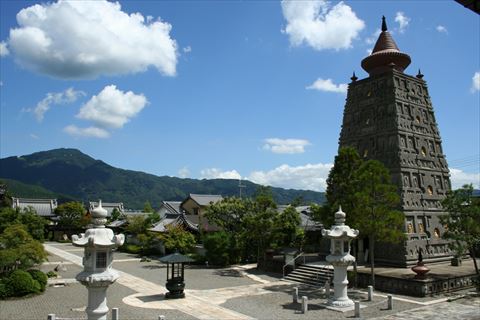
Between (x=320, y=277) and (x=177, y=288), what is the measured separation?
1088 cm

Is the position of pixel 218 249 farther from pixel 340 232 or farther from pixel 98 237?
pixel 98 237

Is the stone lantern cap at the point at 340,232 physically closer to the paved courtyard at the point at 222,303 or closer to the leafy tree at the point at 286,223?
the paved courtyard at the point at 222,303

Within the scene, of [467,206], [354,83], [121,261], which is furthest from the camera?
[121,261]

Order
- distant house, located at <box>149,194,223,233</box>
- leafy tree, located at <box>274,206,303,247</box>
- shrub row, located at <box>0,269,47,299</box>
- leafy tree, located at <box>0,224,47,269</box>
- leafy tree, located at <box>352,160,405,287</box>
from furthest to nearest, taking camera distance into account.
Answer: distant house, located at <box>149,194,223,233</box> → leafy tree, located at <box>274,206,303,247</box> → leafy tree, located at <box>352,160,405,287</box> → leafy tree, located at <box>0,224,47,269</box> → shrub row, located at <box>0,269,47,299</box>

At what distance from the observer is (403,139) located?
1383 inches

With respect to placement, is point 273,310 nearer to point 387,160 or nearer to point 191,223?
point 387,160

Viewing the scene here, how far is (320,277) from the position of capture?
29.2m

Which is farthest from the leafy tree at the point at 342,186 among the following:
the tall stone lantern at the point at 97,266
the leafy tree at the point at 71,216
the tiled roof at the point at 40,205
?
the tiled roof at the point at 40,205

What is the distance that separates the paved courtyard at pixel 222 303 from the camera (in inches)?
797

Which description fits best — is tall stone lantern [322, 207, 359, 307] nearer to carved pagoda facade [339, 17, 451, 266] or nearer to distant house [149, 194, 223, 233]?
carved pagoda facade [339, 17, 451, 266]

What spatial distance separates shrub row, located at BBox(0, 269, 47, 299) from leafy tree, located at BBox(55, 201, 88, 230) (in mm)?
55195

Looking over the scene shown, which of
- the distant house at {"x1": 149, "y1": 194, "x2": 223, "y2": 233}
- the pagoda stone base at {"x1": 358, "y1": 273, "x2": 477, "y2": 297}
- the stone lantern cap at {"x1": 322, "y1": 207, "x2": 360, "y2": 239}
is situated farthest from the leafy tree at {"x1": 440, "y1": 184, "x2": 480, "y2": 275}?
the distant house at {"x1": 149, "y1": 194, "x2": 223, "y2": 233}

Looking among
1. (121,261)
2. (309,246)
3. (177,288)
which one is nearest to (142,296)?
(177,288)

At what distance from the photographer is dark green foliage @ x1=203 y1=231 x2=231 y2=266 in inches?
1519
